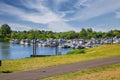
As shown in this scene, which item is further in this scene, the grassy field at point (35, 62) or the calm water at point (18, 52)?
the calm water at point (18, 52)

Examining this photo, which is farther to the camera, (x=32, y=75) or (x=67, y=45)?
(x=67, y=45)

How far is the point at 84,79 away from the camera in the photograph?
1534cm

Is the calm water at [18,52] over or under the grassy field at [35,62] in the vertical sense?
under

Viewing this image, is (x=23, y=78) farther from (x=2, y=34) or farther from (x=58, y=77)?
(x=2, y=34)

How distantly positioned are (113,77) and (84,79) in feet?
6.15

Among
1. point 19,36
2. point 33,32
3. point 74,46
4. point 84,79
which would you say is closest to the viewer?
point 84,79

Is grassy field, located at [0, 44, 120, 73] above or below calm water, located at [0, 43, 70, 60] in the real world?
above

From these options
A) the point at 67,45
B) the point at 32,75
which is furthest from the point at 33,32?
the point at 32,75

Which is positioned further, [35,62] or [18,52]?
[18,52]

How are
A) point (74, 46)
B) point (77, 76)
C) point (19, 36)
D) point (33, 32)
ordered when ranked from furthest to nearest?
point (19, 36)
point (33, 32)
point (74, 46)
point (77, 76)

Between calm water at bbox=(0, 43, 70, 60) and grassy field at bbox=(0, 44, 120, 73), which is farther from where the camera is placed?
calm water at bbox=(0, 43, 70, 60)

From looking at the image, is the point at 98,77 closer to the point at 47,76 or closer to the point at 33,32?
the point at 47,76

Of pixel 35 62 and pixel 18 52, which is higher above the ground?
pixel 35 62

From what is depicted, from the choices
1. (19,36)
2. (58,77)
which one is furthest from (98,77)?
(19,36)
